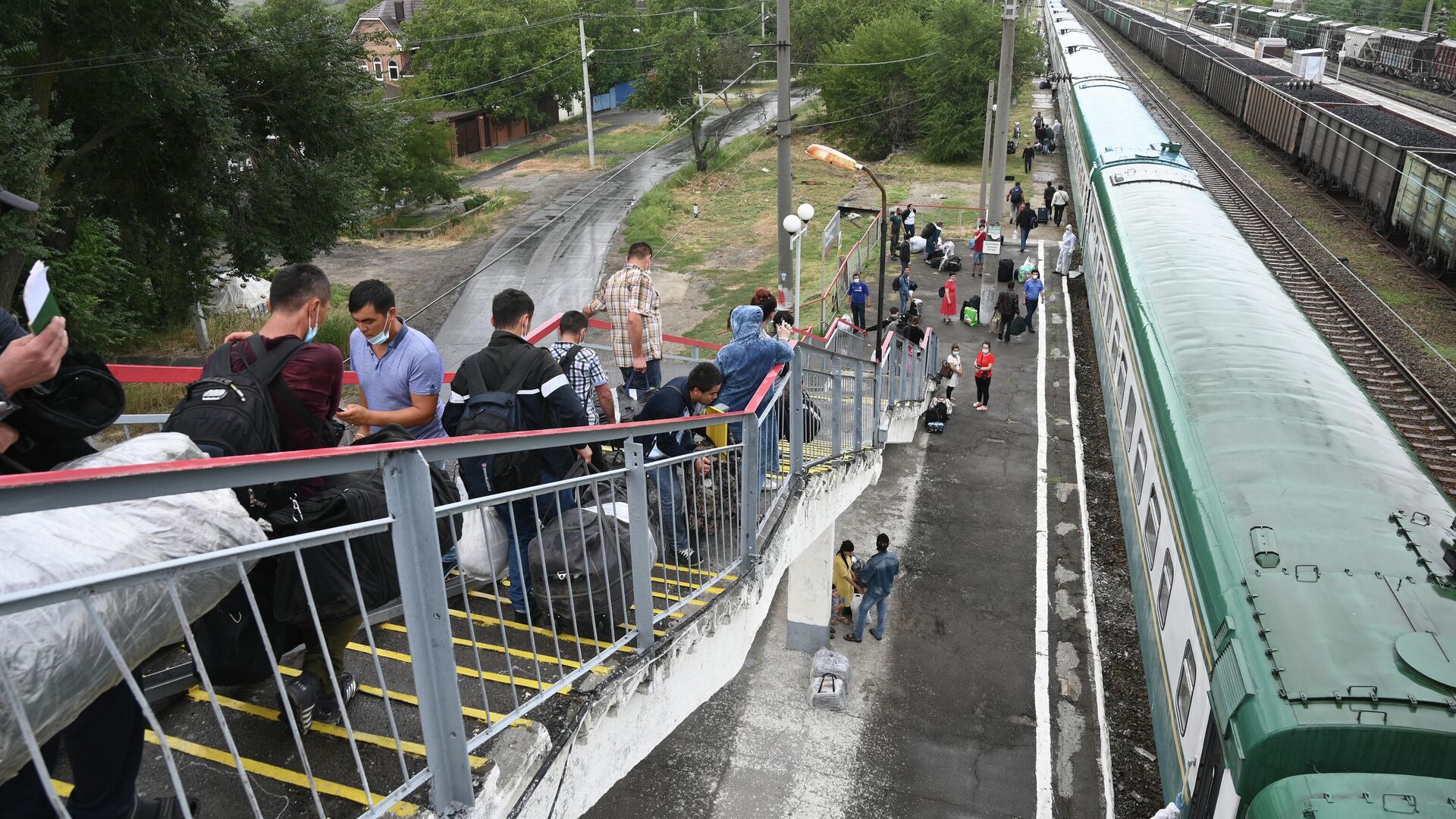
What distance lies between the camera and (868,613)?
11.3 meters

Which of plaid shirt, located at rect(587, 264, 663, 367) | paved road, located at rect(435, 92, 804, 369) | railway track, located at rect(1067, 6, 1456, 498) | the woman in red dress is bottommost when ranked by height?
paved road, located at rect(435, 92, 804, 369)

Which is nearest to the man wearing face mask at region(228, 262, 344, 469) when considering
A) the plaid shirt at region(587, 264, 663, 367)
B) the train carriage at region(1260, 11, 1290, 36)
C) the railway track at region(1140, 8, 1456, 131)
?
the plaid shirt at region(587, 264, 663, 367)

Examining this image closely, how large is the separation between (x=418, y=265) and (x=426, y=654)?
33.2 m

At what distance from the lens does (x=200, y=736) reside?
3.77 m

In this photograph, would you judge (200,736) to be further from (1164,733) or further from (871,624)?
(871,624)

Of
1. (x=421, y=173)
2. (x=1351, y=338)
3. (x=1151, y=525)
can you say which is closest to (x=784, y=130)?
(x=1351, y=338)

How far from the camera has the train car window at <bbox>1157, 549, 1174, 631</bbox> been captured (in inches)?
287

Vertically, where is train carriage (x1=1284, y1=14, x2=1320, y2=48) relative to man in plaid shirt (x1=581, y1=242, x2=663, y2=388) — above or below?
above

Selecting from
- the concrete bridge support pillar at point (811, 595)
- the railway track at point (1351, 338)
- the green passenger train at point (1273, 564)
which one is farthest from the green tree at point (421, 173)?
the green passenger train at point (1273, 564)

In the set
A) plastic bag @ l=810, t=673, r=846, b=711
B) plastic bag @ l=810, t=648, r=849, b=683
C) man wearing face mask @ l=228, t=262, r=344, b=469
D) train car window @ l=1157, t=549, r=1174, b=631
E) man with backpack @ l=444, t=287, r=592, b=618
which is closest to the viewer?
man wearing face mask @ l=228, t=262, r=344, b=469

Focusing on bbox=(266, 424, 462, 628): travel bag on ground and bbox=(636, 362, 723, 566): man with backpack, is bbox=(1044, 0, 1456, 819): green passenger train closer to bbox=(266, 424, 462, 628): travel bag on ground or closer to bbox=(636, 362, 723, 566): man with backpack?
bbox=(636, 362, 723, 566): man with backpack

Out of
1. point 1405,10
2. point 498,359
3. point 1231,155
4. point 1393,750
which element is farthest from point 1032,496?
point 1405,10

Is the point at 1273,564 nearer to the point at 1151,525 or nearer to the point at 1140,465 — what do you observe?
the point at 1151,525

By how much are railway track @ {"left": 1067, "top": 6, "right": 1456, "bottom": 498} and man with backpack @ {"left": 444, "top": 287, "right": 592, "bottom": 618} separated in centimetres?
957
